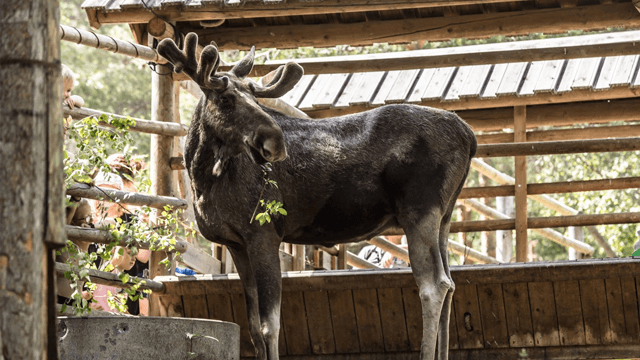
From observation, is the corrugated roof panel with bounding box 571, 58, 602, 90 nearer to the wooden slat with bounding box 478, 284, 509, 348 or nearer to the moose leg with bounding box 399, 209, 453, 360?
the wooden slat with bounding box 478, 284, 509, 348

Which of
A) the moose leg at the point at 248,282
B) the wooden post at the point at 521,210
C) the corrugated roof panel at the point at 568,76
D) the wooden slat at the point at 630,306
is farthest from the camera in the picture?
the corrugated roof panel at the point at 568,76

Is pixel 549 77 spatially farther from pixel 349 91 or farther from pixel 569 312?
pixel 569 312

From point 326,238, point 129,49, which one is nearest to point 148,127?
point 129,49

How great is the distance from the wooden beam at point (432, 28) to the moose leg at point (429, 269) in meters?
2.28

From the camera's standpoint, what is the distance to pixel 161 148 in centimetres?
678

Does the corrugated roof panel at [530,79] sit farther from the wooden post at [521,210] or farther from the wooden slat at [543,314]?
the wooden slat at [543,314]

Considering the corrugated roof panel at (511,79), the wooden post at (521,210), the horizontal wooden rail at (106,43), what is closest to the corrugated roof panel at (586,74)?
the corrugated roof panel at (511,79)

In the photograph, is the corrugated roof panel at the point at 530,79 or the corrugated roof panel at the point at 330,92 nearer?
the corrugated roof panel at the point at 530,79

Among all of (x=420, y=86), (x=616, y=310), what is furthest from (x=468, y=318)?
(x=420, y=86)

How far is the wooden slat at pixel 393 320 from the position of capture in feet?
19.5

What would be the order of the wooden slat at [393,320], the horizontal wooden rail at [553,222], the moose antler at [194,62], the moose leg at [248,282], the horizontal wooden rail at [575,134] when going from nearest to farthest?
the moose antler at [194,62] → the moose leg at [248,282] → the wooden slat at [393,320] → the horizontal wooden rail at [553,222] → the horizontal wooden rail at [575,134]

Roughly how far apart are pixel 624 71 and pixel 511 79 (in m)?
1.14

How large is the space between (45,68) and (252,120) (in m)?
1.93

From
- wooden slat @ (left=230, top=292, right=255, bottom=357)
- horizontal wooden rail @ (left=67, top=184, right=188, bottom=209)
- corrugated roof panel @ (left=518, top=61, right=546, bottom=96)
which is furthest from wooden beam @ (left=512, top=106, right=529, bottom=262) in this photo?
horizontal wooden rail @ (left=67, top=184, right=188, bottom=209)
